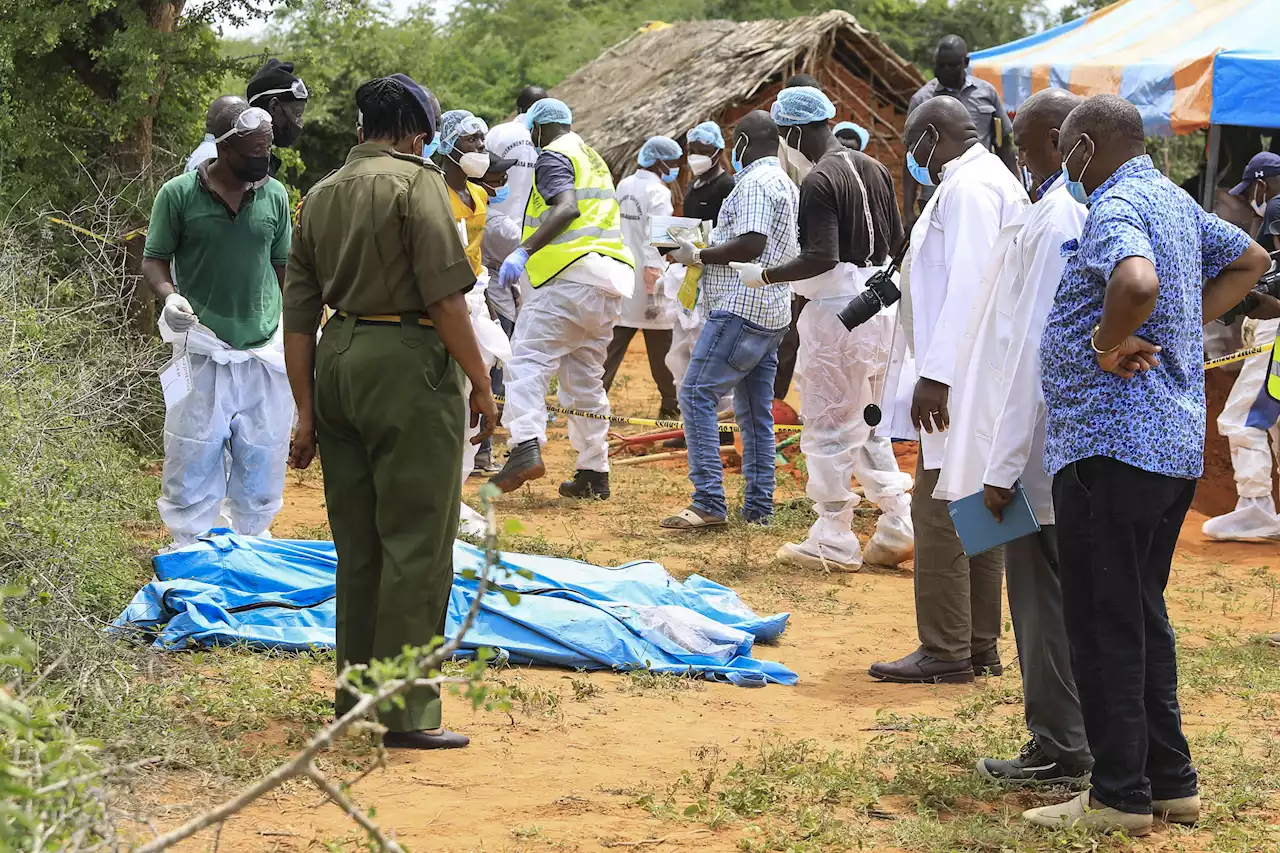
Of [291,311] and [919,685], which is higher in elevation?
[291,311]

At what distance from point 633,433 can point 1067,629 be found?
27.0 feet

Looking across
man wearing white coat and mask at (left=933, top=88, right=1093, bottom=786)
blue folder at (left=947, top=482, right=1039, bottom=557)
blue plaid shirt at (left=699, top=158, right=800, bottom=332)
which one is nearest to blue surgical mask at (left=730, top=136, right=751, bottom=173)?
blue plaid shirt at (left=699, top=158, right=800, bottom=332)

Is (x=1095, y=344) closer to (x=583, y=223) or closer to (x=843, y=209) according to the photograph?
(x=843, y=209)

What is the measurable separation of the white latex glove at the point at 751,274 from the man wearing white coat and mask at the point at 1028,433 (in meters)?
3.19

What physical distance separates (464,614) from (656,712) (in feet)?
3.50

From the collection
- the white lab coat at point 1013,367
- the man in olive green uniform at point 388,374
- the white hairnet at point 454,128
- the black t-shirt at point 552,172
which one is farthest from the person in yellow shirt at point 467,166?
the white lab coat at point 1013,367

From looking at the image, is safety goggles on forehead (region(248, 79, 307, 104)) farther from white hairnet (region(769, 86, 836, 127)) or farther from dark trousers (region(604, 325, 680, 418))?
dark trousers (region(604, 325, 680, 418))

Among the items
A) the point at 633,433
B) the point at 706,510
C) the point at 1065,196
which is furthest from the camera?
the point at 633,433

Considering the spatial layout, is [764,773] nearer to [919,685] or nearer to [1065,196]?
[919,685]

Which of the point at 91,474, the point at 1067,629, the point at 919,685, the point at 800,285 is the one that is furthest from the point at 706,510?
the point at 1067,629

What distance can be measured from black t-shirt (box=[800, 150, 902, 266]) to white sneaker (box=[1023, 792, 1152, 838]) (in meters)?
3.78

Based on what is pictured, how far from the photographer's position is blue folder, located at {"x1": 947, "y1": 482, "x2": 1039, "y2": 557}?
4.21 m

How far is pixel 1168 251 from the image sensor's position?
12.5ft

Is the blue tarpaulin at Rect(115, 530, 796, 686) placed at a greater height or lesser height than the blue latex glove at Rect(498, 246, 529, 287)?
lesser
